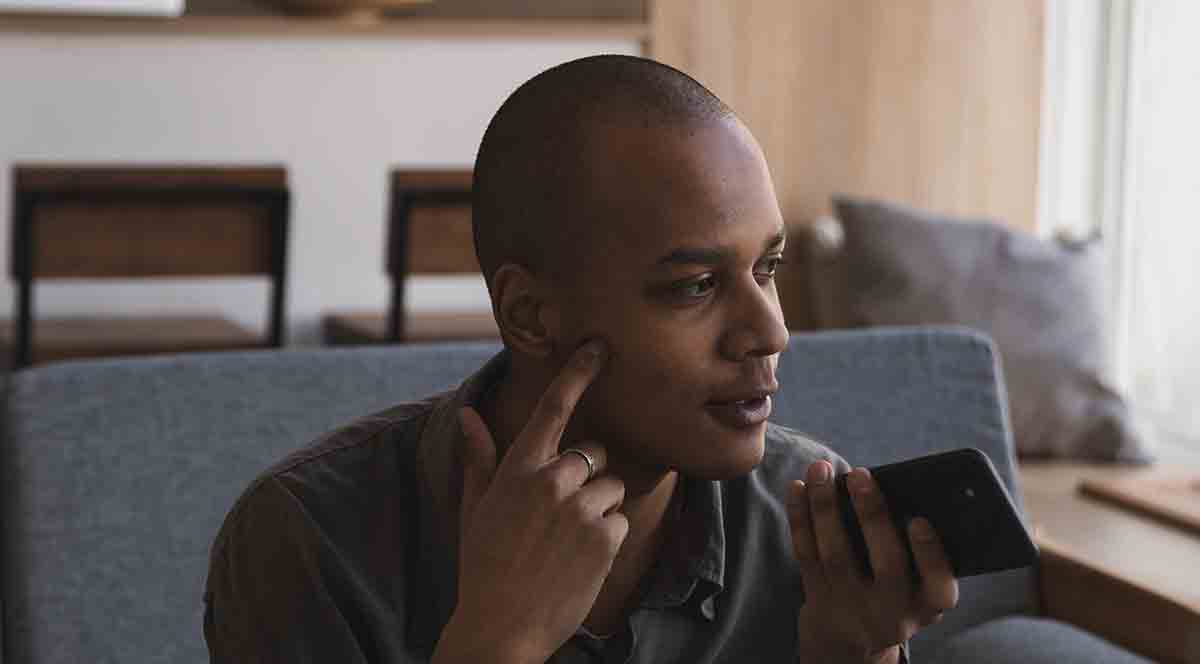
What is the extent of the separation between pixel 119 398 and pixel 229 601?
0.39 m

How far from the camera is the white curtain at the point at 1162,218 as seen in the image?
402 centimetres

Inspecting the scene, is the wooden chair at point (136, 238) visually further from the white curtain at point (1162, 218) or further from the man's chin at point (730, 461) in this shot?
the man's chin at point (730, 461)

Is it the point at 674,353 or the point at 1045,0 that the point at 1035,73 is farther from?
the point at 674,353

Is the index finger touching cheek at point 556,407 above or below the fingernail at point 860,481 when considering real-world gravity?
above

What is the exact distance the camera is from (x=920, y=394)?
1734mm

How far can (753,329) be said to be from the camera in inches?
41.2

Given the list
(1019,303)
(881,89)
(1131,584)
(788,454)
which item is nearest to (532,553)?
(788,454)

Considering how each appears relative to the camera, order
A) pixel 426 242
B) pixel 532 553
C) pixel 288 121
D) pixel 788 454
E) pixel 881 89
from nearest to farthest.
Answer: pixel 532 553 < pixel 788 454 < pixel 426 242 < pixel 288 121 < pixel 881 89

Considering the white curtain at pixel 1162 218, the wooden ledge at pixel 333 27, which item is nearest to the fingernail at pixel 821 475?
the wooden ledge at pixel 333 27

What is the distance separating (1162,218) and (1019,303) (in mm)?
745

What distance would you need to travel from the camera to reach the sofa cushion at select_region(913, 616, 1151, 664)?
1.59 meters

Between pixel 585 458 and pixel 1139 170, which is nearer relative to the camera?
pixel 585 458

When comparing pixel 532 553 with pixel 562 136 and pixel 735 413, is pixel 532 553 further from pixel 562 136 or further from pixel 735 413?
pixel 562 136

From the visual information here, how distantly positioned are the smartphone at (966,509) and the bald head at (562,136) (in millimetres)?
239
